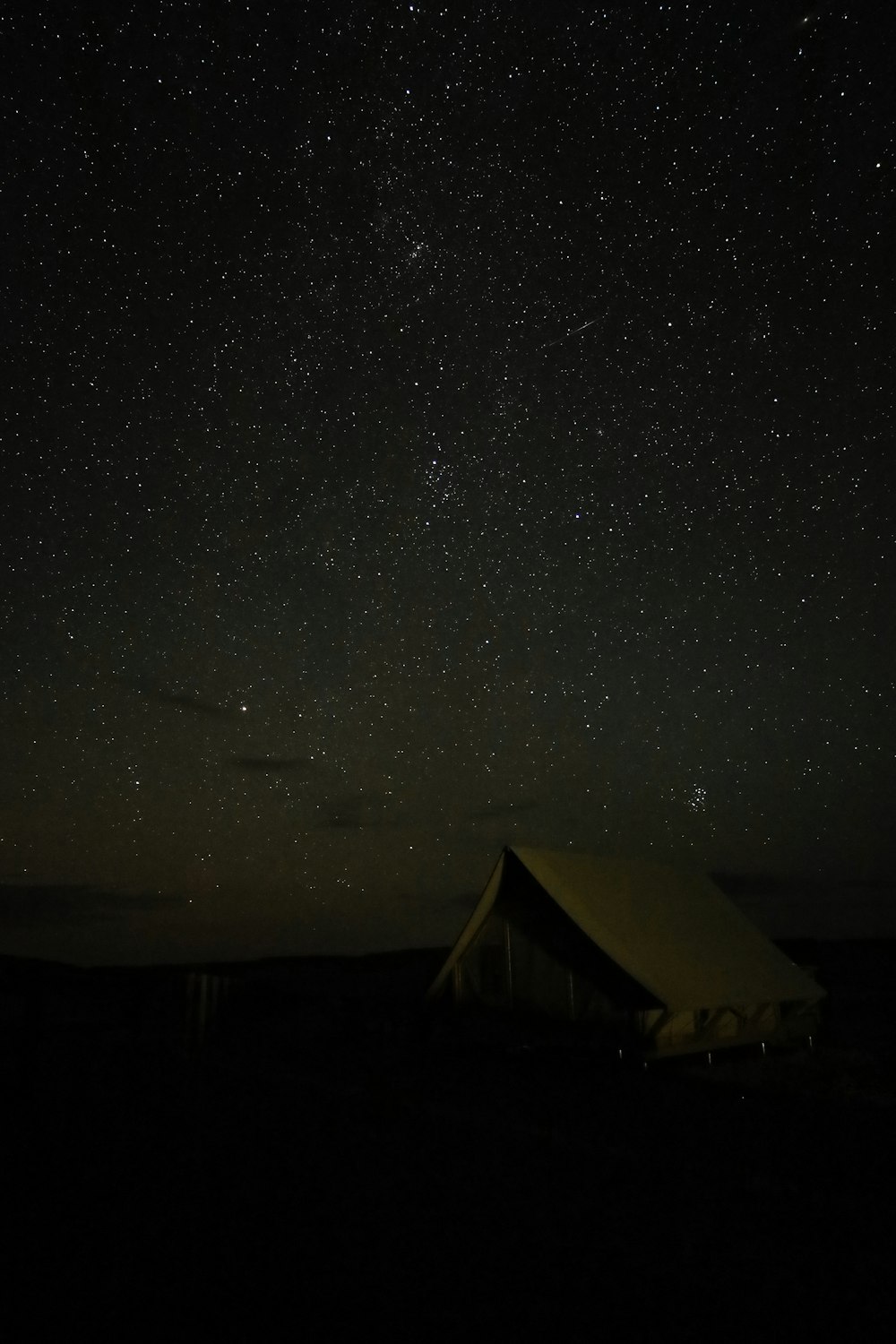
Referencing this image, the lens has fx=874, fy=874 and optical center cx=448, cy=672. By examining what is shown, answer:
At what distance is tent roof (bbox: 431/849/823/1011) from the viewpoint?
31.8 ft

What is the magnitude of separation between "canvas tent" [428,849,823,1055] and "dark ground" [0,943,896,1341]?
49 centimetres

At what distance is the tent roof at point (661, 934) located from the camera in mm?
9695

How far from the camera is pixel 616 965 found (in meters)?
9.44

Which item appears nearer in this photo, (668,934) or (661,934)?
(661,934)

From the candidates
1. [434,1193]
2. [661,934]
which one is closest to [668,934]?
[661,934]

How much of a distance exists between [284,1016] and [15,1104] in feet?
26.7

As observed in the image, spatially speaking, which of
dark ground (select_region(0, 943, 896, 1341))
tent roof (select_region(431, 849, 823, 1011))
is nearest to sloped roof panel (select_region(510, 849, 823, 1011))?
tent roof (select_region(431, 849, 823, 1011))

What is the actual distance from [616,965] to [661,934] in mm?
1507

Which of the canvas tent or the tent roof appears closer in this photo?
the canvas tent

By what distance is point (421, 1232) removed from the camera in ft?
13.8

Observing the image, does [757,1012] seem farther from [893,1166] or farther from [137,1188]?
[137,1188]

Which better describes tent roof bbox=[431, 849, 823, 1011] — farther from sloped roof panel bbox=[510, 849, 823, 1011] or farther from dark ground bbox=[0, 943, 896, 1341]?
dark ground bbox=[0, 943, 896, 1341]

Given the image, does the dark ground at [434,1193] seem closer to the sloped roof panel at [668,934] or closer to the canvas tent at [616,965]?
the canvas tent at [616,965]

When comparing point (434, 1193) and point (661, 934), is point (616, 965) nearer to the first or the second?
point (661, 934)
